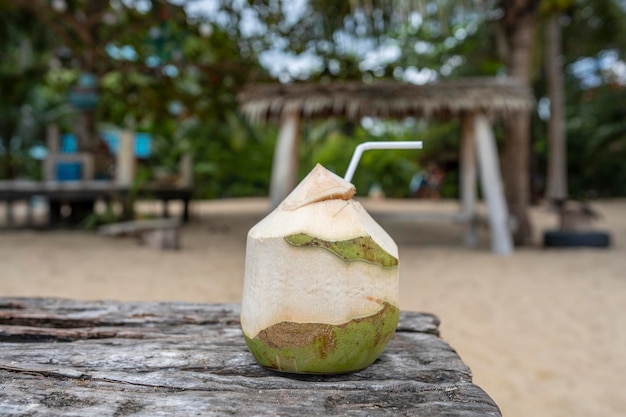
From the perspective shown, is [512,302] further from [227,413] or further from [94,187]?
[94,187]

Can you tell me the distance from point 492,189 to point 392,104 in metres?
1.48

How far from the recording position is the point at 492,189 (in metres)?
6.05

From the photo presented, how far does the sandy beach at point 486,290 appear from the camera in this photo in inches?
99.3

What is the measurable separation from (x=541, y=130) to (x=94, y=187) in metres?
13.3

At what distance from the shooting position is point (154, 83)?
27.9 ft

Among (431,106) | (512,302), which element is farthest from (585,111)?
(512,302)

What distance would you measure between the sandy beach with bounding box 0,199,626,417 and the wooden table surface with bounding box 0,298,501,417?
1.36m

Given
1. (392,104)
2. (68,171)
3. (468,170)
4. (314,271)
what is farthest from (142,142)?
(314,271)

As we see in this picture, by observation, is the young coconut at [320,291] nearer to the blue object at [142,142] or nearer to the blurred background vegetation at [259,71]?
the blurred background vegetation at [259,71]

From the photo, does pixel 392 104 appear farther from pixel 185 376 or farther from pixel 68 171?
pixel 185 376

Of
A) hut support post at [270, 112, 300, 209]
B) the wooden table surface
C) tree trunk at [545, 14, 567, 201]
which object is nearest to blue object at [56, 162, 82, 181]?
hut support post at [270, 112, 300, 209]

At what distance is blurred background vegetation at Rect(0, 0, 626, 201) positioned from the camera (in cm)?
693

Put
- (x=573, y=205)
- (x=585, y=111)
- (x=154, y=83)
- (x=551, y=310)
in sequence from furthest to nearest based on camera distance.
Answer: (x=585, y=111)
(x=154, y=83)
(x=573, y=205)
(x=551, y=310)

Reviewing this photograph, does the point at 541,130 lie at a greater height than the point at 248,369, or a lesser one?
greater
